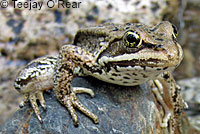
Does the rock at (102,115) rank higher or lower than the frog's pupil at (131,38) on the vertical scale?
lower

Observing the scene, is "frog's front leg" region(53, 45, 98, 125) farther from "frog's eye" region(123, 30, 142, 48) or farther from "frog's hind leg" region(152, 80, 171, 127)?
"frog's hind leg" region(152, 80, 171, 127)

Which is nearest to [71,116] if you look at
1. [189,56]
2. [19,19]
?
[19,19]

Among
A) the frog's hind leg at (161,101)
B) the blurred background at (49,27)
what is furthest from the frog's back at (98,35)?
the blurred background at (49,27)

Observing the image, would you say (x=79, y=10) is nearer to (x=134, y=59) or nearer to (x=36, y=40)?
(x=36, y=40)

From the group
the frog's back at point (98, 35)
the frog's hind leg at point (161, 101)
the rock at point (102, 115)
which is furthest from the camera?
the frog's hind leg at point (161, 101)

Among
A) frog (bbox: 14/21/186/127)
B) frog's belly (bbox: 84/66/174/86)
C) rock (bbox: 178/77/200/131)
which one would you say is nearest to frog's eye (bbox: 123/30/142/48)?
frog (bbox: 14/21/186/127)

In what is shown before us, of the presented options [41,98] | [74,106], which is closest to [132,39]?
[74,106]

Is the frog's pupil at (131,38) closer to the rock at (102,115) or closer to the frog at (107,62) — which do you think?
the frog at (107,62)

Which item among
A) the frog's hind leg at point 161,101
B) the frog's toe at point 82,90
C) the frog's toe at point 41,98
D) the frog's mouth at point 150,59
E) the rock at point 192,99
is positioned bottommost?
the rock at point 192,99
